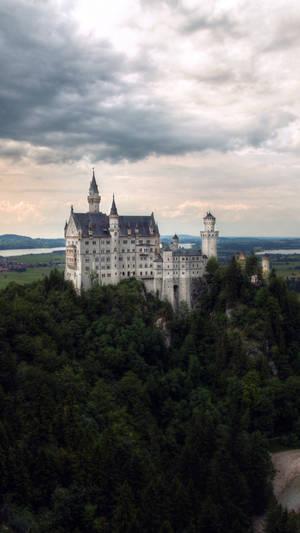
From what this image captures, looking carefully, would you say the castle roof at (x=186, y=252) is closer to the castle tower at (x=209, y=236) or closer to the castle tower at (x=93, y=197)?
the castle tower at (x=209, y=236)

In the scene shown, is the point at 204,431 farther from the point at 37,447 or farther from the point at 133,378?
the point at 37,447

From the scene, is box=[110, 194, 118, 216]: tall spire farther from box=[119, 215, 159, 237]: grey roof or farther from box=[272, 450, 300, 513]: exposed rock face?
box=[272, 450, 300, 513]: exposed rock face

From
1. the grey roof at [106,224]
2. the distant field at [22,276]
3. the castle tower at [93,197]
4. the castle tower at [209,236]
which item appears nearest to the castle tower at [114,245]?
the grey roof at [106,224]

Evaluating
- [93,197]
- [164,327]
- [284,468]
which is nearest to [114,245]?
[93,197]

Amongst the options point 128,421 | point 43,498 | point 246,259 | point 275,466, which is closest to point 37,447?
point 43,498

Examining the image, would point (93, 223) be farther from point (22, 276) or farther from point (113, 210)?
point (22, 276)

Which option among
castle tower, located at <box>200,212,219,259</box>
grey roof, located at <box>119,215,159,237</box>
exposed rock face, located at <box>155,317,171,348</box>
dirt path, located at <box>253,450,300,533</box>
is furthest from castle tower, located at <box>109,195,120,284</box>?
dirt path, located at <box>253,450,300,533</box>
